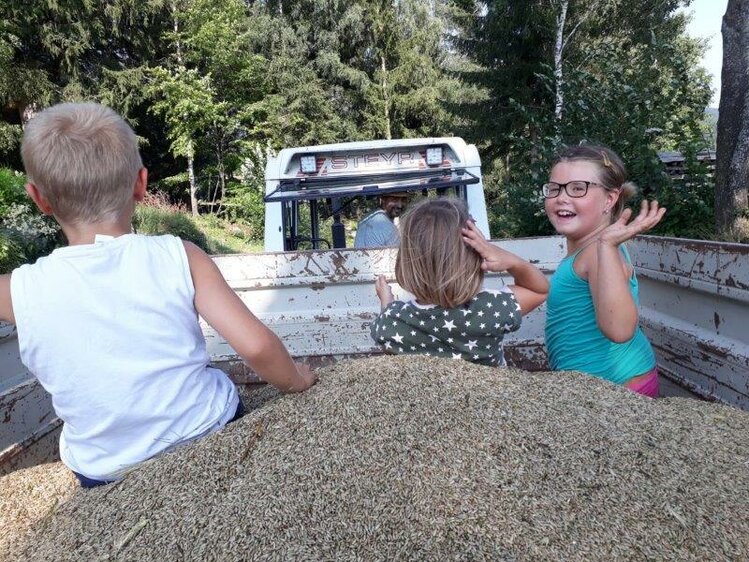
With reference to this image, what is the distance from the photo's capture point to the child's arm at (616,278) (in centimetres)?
198

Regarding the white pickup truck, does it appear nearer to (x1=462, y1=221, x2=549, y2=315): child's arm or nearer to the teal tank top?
the teal tank top

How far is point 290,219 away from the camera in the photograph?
497 cm

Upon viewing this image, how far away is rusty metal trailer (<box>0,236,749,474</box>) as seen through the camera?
7.62 feet

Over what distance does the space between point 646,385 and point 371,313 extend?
128 centimetres

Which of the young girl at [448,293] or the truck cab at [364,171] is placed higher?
the truck cab at [364,171]

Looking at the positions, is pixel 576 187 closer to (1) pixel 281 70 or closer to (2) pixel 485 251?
(2) pixel 485 251

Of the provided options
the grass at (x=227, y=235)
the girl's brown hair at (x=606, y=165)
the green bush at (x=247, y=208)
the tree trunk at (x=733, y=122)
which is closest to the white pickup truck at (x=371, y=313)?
the girl's brown hair at (x=606, y=165)

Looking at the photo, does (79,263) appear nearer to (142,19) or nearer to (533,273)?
(533,273)

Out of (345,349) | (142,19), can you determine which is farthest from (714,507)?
(142,19)

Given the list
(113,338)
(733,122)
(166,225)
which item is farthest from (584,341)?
(166,225)

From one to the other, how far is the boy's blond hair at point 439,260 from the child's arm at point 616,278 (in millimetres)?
392

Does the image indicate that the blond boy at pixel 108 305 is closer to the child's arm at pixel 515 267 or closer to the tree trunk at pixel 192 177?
the child's arm at pixel 515 267

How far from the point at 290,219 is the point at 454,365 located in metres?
3.35

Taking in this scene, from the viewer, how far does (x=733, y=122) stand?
6.93m
